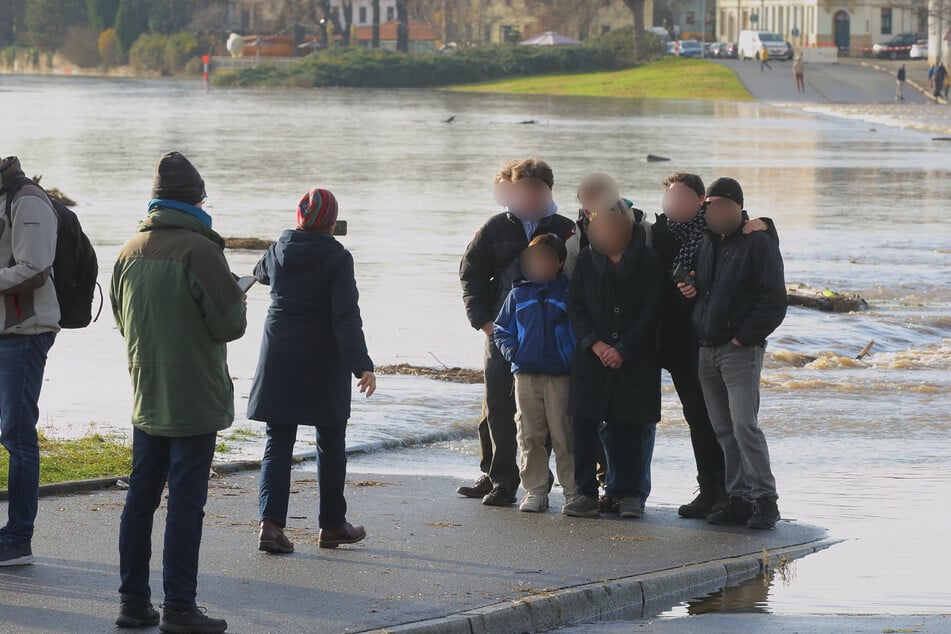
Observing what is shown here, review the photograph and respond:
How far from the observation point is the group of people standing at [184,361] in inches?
241

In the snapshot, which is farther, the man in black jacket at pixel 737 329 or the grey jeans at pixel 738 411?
the grey jeans at pixel 738 411

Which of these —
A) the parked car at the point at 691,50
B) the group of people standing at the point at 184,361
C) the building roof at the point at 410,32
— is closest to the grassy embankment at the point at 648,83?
the parked car at the point at 691,50

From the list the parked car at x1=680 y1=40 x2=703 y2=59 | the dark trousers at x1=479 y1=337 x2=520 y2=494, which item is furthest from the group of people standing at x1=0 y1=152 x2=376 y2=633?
the parked car at x1=680 y1=40 x2=703 y2=59

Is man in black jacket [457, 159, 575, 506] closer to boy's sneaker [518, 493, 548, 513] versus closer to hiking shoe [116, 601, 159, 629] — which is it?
boy's sneaker [518, 493, 548, 513]

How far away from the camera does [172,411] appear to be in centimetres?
611

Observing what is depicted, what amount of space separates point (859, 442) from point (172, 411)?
22.0ft

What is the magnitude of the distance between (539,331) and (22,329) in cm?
272

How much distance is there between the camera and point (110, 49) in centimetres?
14788

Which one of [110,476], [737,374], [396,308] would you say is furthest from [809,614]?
[396,308]

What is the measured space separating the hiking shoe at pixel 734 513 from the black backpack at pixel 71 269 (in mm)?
3332

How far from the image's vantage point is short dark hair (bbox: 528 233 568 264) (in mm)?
8367

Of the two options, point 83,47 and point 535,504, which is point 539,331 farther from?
point 83,47

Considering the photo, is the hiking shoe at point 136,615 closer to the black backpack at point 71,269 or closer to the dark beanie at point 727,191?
the black backpack at point 71,269

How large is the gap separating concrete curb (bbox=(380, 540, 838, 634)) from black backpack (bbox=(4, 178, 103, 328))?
2180 millimetres
